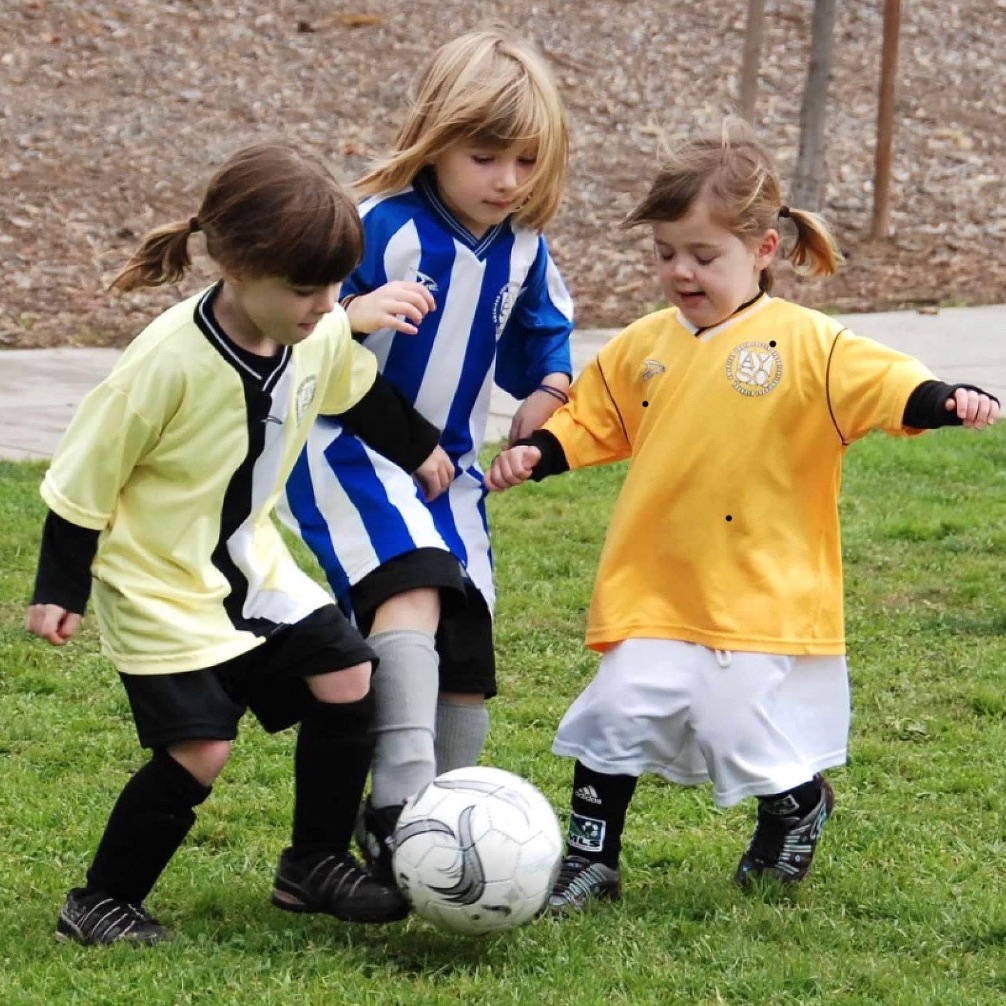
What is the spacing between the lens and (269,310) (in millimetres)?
3301

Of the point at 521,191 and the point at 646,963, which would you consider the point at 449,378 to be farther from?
the point at 646,963

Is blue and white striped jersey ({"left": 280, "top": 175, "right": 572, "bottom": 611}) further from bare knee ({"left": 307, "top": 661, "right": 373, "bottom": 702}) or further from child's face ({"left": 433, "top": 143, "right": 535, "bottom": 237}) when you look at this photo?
bare knee ({"left": 307, "top": 661, "right": 373, "bottom": 702})

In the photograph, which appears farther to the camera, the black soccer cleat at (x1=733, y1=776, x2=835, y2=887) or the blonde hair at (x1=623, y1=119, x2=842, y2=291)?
the black soccer cleat at (x1=733, y1=776, x2=835, y2=887)

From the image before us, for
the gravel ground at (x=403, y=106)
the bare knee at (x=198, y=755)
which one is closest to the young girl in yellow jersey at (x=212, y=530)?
the bare knee at (x=198, y=755)

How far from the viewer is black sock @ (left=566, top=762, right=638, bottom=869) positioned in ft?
12.8

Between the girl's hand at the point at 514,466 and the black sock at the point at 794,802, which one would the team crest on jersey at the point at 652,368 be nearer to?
the girl's hand at the point at 514,466

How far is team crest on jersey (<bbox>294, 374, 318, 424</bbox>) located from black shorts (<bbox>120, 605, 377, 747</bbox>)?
1.23ft

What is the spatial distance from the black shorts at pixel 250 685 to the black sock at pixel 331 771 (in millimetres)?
54

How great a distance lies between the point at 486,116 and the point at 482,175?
0.12 meters

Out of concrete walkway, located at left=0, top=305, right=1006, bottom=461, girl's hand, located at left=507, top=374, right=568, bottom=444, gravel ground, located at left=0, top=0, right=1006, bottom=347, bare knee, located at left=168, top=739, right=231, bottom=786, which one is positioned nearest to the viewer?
bare knee, located at left=168, top=739, right=231, bottom=786

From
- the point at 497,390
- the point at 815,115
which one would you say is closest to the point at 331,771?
the point at 497,390

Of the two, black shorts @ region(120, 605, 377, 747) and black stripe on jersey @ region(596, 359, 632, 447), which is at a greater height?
black stripe on jersey @ region(596, 359, 632, 447)

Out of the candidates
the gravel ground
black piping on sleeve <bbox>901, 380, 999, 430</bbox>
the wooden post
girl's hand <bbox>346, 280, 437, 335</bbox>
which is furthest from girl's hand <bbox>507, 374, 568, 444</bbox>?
→ the wooden post

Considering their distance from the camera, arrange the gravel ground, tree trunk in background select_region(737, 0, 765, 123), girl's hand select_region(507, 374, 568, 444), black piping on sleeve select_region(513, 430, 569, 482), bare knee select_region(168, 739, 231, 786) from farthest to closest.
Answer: tree trunk in background select_region(737, 0, 765, 123) → the gravel ground → girl's hand select_region(507, 374, 568, 444) → black piping on sleeve select_region(513, 430, 569, 482) → bare knee select_region(168, 739, 231, 786)
